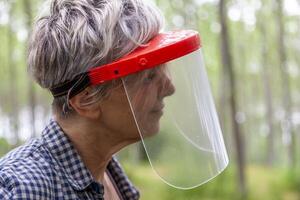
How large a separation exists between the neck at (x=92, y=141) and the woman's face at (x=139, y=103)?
1.0 inches

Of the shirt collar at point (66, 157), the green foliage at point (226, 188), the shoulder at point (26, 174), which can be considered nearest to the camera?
the shoulder at point (26, 174)

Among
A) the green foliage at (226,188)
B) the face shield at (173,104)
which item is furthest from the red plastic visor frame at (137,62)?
the green foliage at (226,188)

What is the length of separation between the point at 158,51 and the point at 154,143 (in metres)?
0.23

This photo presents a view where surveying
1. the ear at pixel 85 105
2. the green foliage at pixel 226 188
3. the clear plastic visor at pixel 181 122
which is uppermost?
the ear at pixel 85 105

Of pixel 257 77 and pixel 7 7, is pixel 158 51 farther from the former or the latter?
pixel 257 77

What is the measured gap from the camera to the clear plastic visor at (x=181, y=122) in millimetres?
1147

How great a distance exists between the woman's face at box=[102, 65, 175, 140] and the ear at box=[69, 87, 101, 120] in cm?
2

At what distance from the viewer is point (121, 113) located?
1152 mm

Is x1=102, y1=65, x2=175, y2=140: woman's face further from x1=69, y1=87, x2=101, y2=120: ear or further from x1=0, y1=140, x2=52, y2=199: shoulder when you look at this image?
x1=0, y1=140, x2=52, y2=199: shoulder

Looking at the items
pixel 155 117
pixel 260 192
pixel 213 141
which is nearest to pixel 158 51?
pixel 155 117

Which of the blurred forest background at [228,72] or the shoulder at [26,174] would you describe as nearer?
the shoulder at [26,174]

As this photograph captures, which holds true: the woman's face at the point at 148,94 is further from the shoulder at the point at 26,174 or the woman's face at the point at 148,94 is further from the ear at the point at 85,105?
the shoulder at the point at 26,174

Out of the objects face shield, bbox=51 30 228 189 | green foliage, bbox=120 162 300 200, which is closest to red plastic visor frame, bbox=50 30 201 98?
face shield, bbox=51 30 228 189

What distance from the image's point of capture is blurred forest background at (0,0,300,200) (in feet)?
24.7
